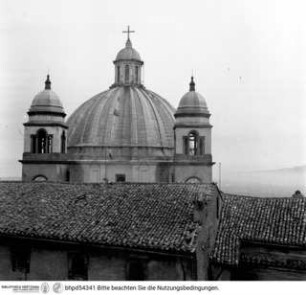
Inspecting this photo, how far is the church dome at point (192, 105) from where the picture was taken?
25.4 metres

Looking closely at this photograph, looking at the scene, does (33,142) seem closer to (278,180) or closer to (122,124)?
(122,124)

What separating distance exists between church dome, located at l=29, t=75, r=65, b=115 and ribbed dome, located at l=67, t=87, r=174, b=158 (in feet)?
6.95

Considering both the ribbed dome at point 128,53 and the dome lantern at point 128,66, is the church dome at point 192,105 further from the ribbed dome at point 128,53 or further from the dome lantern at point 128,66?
the ribbed dome at point 128,53

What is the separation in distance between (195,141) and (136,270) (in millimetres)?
12829

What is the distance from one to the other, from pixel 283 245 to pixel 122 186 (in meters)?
6.45

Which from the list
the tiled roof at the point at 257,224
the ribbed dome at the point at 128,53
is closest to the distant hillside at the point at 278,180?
the tiled roof at the point at 257,224

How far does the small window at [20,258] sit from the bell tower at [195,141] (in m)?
11.6

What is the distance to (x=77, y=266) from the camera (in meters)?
14.6

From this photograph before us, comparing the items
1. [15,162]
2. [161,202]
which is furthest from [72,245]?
[15,162]

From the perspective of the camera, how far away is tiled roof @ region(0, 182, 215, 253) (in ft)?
46.1

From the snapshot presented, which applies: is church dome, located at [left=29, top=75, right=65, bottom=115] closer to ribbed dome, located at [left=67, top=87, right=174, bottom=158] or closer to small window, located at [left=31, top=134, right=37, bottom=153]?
small window, located at [left=31, top=134, right=37, bottom=153]

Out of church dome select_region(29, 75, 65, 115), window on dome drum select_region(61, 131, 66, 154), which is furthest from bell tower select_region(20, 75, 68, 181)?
window on dome drum select_region(61, 131, 66, 154)

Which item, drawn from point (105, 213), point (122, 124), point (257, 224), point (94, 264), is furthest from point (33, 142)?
point (257, 224)
